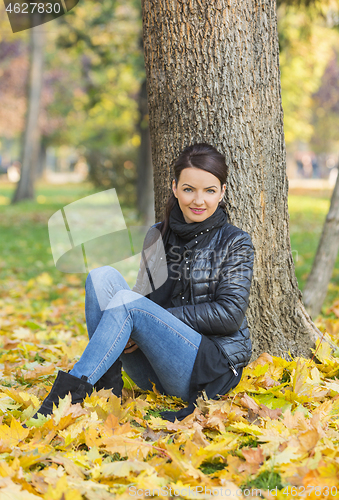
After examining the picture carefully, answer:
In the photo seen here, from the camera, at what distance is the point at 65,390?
224 cm

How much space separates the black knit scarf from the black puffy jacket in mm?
32

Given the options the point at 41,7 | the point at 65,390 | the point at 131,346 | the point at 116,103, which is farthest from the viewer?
the point at 116,103

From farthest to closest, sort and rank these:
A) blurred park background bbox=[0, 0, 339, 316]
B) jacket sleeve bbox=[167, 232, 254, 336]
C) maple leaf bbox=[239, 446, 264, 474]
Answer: blurred park background bbox=[0, 0, 339, 316], jacket sleeve bbox=[167, 232, 254, 336], maple leaf bbox=[239, 446, 264, 474]

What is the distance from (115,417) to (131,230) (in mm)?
1353

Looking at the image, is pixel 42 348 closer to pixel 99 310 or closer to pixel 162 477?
pixel 99 310

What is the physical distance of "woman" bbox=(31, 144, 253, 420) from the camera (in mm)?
2316

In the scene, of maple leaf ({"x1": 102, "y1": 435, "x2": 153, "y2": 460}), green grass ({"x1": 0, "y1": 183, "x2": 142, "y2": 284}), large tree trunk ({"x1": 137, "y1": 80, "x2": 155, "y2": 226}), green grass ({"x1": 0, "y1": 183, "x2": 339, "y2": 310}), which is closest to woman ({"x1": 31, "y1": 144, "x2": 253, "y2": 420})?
maple leaf ({"x1": 102, "y1": 435, "x2": 153, "y2": 460})

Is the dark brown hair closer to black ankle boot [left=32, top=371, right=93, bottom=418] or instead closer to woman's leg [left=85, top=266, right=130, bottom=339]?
woman's leg [left=85, top=266, right=130, bottom=339]

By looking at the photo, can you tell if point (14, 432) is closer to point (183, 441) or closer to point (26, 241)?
point (183, 441)

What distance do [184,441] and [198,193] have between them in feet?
3.99

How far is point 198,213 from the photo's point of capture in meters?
2.56

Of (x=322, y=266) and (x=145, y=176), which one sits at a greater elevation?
(x=145, y=176)

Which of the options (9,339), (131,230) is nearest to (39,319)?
(9,339)

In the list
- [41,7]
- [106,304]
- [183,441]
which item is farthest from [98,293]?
[41,7]
